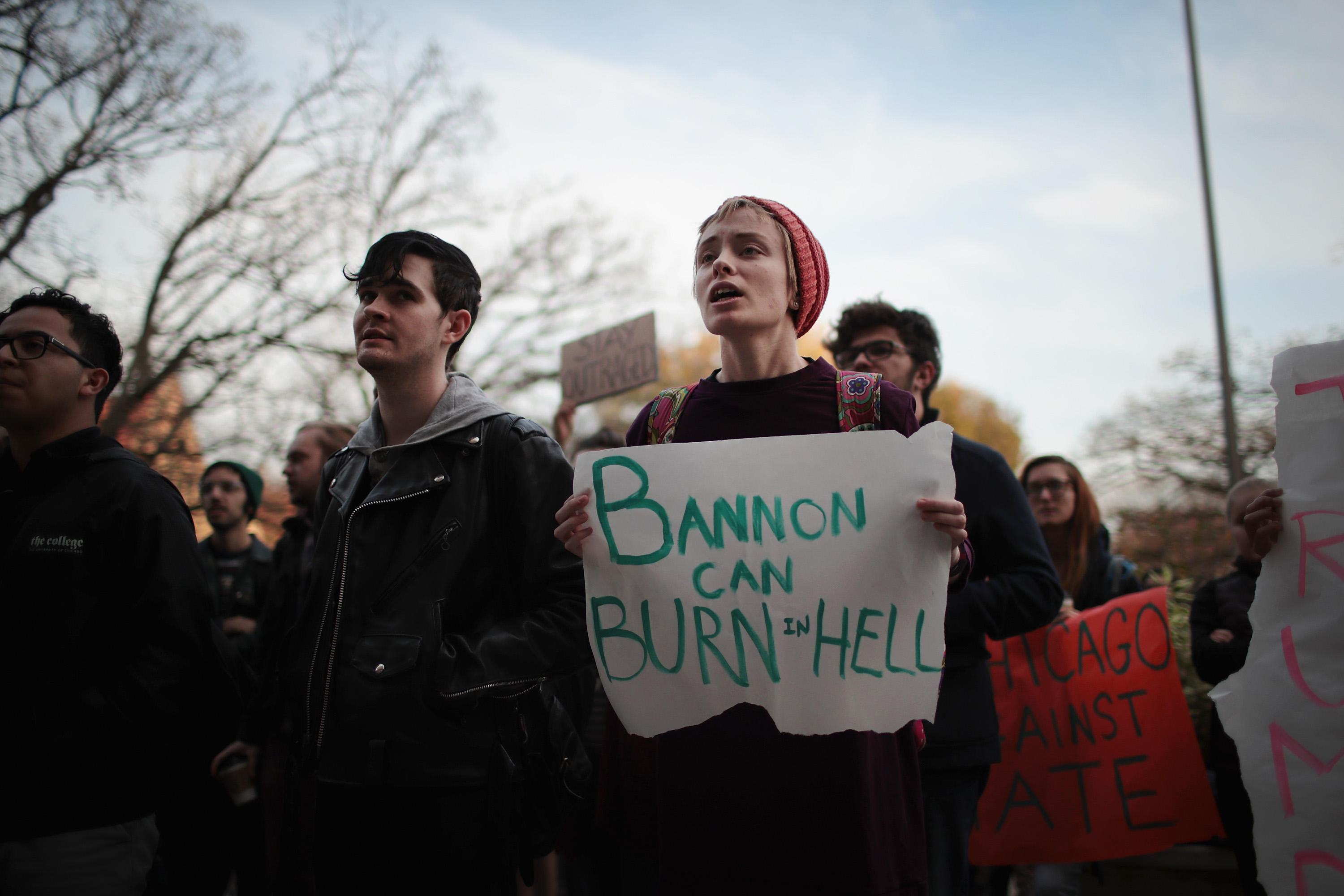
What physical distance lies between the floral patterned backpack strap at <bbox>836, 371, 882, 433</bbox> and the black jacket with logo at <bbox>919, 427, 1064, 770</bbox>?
691 mm

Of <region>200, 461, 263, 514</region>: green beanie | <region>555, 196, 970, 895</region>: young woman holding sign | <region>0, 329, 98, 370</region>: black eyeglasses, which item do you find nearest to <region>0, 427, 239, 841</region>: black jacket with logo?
<region>0, 329, 98, 370</region>: black eyeglasses

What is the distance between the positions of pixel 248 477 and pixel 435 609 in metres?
3.61

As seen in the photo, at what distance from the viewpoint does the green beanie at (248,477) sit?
15.6 feet

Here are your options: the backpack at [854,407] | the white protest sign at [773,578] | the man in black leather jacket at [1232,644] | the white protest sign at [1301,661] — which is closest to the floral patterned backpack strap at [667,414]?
the backpack at [854,407]

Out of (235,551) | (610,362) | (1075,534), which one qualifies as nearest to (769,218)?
(1075,534)

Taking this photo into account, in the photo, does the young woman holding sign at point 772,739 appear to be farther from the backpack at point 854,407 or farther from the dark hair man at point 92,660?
the dark hair man at point 92,660

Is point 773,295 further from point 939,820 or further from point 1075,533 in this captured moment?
point 1075,533

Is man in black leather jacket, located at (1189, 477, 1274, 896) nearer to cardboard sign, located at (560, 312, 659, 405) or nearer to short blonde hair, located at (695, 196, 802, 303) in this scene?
short blonde hair, located at (695, 196, 802, 303)

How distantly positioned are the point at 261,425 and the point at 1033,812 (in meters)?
11.1

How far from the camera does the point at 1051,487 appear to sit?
369cm

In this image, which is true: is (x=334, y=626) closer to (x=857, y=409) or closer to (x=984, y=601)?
(x=857, y=409)

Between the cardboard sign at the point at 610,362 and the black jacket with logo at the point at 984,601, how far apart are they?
94.8 inches

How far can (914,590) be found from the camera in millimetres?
1553

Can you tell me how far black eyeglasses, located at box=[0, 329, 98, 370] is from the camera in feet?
7.18
